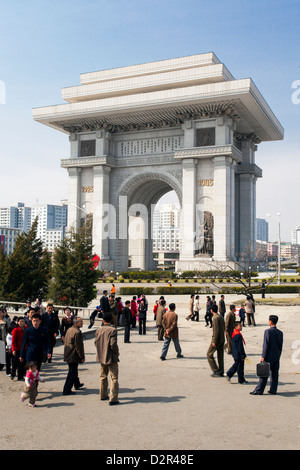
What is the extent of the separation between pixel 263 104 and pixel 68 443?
44.6 metres

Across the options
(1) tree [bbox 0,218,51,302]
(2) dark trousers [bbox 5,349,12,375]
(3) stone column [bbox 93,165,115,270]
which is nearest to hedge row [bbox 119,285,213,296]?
(1) tree [bbox 0,218,51,302]

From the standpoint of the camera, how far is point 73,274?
67.5 ft

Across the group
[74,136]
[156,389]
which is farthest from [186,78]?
[156,389]

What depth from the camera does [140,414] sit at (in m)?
7.57

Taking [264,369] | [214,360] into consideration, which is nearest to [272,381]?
[264,369]

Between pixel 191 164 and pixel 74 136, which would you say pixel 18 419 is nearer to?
pixel 191 164

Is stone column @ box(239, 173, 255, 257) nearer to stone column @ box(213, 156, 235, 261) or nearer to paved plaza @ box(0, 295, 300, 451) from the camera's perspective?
stone column @ box(213, 156, 235, 261)

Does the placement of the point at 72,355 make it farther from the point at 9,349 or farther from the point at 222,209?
the point at 222,209

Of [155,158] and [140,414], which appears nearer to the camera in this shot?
[140,414]

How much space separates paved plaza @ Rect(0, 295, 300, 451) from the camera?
6.35m

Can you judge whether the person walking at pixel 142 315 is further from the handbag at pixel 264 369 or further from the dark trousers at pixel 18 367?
the handbag at pixel 264 369

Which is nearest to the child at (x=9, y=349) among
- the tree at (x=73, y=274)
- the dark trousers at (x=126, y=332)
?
the dark trousers at (x=126, y=332)

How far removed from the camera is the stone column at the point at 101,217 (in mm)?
48875
